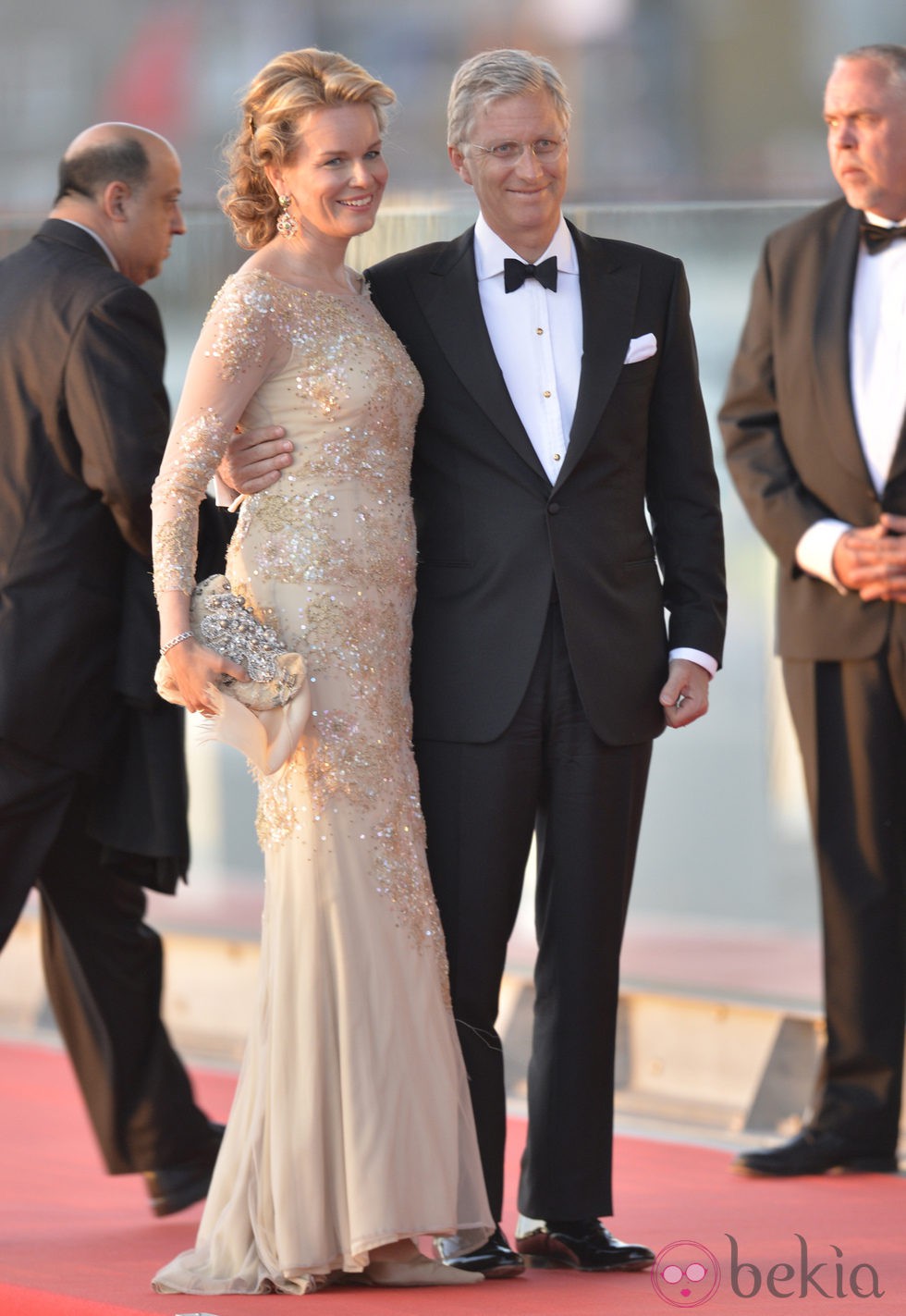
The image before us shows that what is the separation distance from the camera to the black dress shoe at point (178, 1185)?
337 cm

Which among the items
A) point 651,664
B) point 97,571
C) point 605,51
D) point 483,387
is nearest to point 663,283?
point 483,387

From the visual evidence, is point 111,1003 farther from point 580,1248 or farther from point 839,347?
point 839,347

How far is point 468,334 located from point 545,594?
16.3 inches

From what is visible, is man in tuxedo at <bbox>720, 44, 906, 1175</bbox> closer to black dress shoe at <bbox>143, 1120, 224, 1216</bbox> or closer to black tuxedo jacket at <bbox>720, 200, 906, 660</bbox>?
black tuxedo jacket at <bbox>720, 200, 906, 660</bbox>

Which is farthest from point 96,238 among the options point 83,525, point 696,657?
point 696,657

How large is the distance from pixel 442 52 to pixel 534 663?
262 inches

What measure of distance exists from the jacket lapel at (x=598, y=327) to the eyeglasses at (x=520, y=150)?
176 mm

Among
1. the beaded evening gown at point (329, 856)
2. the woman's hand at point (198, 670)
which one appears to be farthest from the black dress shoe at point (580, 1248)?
the woman's hand at point (198, 670)

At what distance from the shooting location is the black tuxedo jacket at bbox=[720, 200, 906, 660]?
11.6 feet

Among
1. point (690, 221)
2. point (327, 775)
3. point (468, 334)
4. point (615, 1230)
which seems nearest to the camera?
point (327, 775)

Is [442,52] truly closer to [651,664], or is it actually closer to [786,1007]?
[786,1007]

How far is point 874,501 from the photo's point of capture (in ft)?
11.5

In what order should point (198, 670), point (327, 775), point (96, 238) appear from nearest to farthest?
point (198, 670) → point (327, 775) → point (96, 238)

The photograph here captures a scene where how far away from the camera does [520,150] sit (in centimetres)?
273
